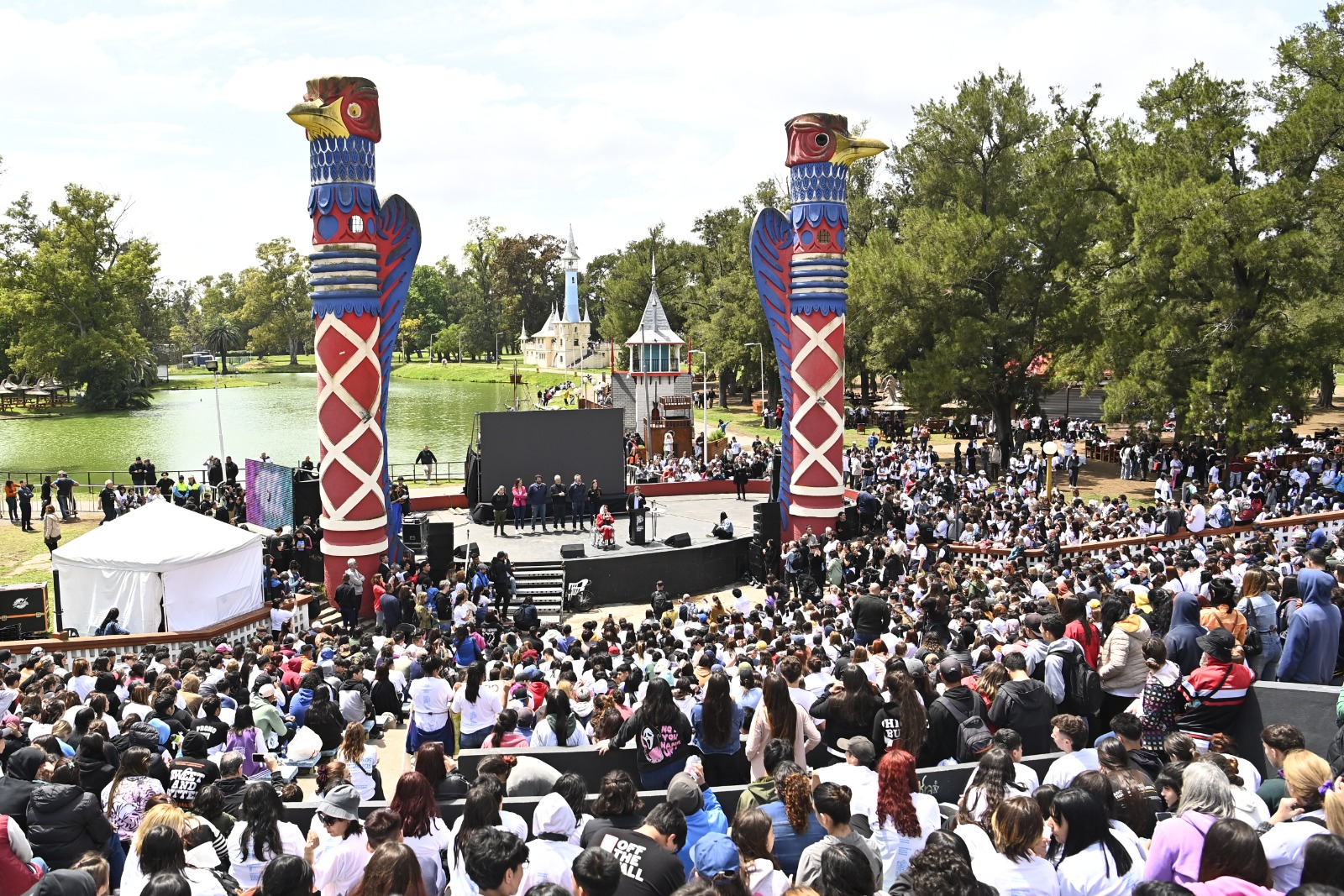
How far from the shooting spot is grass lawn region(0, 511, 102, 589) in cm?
2102

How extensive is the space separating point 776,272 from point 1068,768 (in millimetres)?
16455

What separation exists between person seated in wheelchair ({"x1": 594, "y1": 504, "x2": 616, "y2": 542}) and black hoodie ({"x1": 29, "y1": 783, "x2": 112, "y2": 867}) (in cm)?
1591

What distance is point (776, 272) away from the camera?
21734mm

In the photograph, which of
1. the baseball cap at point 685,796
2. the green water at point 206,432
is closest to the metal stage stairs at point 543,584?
the baseball cap at point 685,796

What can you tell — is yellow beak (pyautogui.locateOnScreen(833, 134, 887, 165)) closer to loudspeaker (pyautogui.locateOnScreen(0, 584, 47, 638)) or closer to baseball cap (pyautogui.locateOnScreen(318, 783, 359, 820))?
loudspeaker (pyautogui.locateOnScreen(0, 584, 47, 638))

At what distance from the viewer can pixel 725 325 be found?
58.1 metres

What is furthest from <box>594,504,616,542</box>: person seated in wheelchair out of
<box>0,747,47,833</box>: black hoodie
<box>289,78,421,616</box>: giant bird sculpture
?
<box>0,747,47,833</box>: black hoodie

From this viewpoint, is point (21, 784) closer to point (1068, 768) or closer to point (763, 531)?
point (1068, 768)

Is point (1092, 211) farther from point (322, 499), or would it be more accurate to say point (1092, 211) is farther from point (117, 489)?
point (117, 489)

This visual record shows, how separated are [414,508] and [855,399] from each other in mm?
30863

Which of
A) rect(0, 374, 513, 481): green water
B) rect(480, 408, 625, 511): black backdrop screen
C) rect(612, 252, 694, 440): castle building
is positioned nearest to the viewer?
rect(480, 408, 625, 511): black backdrop screen

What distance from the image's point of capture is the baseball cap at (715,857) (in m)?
5.12

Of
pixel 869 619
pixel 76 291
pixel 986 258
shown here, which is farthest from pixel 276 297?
pixel 869 619

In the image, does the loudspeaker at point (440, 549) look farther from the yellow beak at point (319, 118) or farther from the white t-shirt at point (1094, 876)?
the white t-shirt at point (1094, 876)
